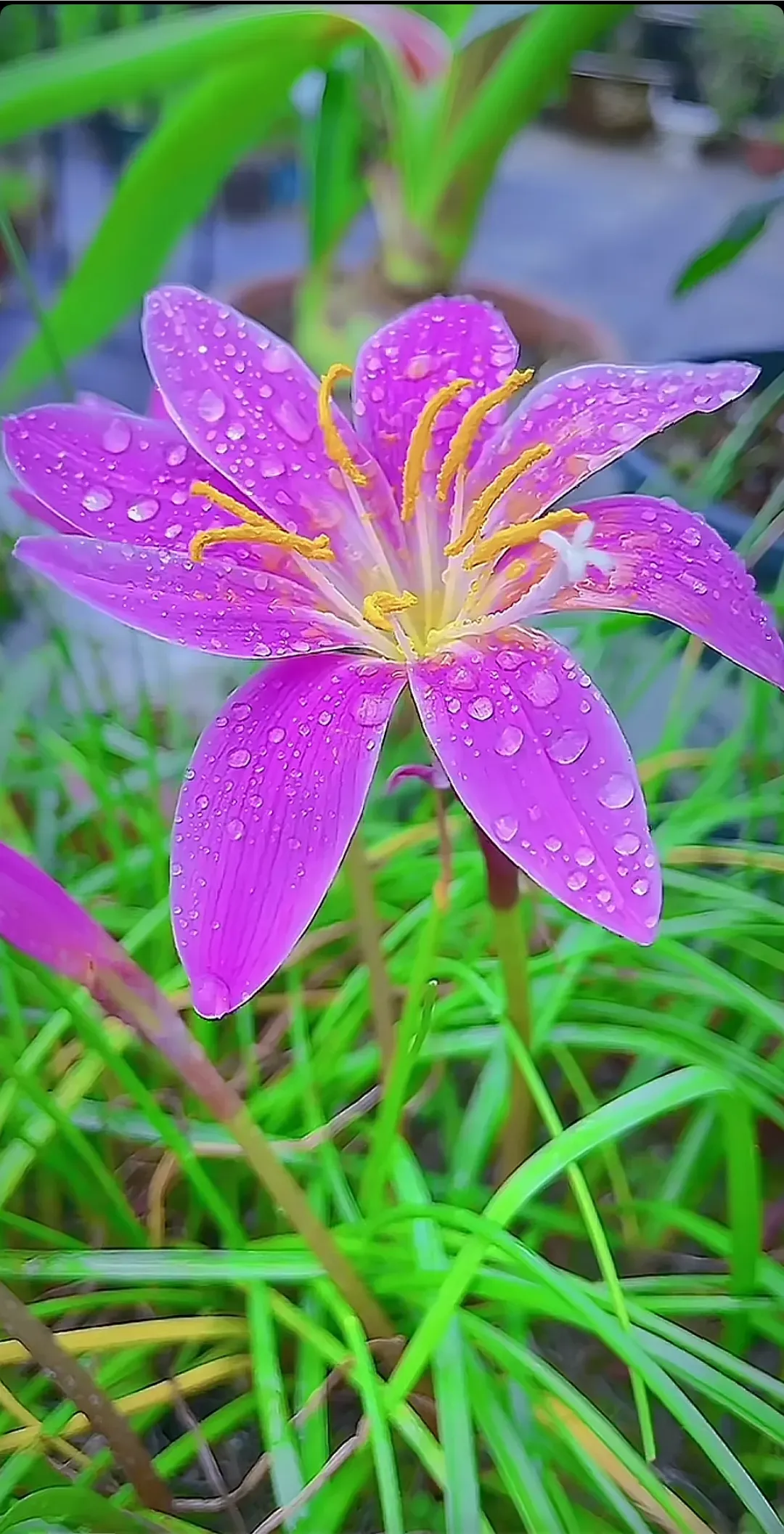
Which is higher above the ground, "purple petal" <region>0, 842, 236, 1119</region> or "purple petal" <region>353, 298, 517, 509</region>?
"purple petal" <region>353, 298, 517, 509</region>

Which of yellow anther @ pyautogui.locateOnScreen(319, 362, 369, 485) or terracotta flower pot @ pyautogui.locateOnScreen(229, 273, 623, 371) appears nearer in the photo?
yellow anther @ pyautogui.locateOnScreen(319, 362, 369, 485)

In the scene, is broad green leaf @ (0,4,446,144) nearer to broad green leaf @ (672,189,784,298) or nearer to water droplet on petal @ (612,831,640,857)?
broad green leaf @ (672,189,784,298)

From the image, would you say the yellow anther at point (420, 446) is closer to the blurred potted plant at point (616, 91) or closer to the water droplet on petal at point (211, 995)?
the water droplet on petal at point (211, 995)

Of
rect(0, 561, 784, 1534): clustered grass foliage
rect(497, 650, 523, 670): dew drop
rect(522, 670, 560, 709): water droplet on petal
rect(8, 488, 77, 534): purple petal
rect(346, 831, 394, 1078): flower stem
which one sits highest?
rect(8, 488, 77, 534): purple petal

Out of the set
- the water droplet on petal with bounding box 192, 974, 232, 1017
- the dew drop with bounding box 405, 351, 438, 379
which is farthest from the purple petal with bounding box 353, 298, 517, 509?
the water droplet on petal with bounding box 192, 974, 232, 1017

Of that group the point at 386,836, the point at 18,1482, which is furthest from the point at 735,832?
the point at 18,1482

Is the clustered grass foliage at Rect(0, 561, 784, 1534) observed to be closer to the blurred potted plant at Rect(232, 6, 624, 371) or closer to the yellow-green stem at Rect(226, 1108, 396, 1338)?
the yellow-green stem at Rect(226, 1108, 396, 1338)

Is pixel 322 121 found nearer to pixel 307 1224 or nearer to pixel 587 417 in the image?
pixel 587 417
